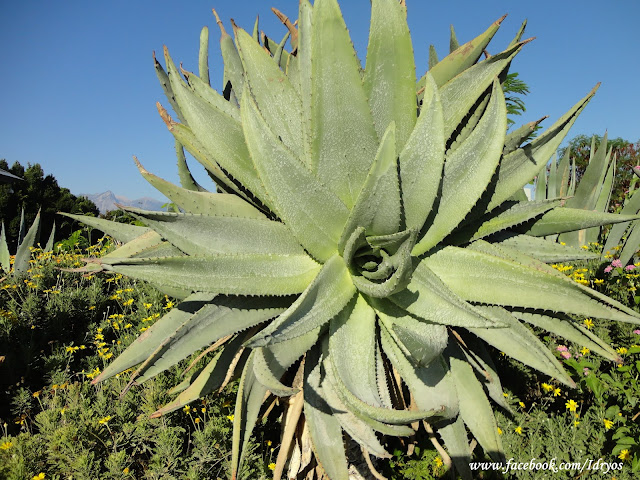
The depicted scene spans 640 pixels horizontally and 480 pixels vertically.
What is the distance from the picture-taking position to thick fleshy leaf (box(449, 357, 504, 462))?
1109mm

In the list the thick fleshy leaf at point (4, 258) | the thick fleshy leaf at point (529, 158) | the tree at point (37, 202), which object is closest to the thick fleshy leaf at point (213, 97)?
the thick fleshy leaf at point (529, 158)

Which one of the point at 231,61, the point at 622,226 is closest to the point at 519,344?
the point at 231,61

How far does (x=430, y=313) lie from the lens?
918 mm

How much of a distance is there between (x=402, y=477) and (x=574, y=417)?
117 cm

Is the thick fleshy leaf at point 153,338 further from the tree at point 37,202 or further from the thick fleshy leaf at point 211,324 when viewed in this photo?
the tree at point 37,202

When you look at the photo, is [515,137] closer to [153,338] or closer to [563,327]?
[563,327]

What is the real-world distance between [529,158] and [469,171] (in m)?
0.24

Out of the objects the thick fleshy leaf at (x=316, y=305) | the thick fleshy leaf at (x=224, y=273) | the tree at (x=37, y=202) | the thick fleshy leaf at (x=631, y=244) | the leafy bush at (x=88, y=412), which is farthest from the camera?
the tree at (x=37, y=202)

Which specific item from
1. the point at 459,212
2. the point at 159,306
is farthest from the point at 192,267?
the point at 159,306

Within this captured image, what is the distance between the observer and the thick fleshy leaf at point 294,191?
3.10 feet

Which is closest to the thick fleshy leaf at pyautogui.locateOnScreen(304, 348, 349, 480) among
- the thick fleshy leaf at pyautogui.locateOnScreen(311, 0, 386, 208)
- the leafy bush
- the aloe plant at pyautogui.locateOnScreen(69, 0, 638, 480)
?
the aloe plant at pyautogui.locateOnScreen(69, 0, 638, 480)

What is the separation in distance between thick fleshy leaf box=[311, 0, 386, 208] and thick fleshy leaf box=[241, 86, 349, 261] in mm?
61

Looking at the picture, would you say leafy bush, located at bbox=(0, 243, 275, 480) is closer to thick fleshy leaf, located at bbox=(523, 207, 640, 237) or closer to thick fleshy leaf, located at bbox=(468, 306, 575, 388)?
thick fleshy leaf, located at bbox=(468, 306, 575, 388)

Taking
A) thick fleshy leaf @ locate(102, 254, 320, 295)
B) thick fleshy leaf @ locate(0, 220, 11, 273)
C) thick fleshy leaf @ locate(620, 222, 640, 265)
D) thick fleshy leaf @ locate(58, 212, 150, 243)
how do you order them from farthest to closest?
1. thick fleshy leaf @ locate(0, 220, 11, 273)
2. thick fleshy leaf @ locate(620, 222, 640, 265)
3. thick fleshy leaf @ locate(58, 212, 150, 243)
4. thick fleshy leaf @ locate(102, 254, 320, 295)
